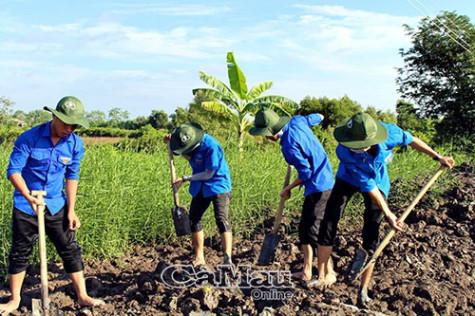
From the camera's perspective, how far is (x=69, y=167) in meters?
3.60

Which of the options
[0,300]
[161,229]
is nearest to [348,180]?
[161,229]

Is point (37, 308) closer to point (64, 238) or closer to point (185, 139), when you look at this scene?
point (64, 238)

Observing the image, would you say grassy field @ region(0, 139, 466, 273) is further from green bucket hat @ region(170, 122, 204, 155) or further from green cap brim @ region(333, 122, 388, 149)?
green cap brim @ region(333, 122, 388, 149)

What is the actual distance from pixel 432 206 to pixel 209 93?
10887 mm

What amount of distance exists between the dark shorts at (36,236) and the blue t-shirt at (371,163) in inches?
85.7

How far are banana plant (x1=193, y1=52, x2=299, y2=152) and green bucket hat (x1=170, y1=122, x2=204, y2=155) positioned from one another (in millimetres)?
11253

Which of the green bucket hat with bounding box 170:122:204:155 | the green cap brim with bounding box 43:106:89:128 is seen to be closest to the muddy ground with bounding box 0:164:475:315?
the green bucket hat with bounding box 170:122:204:155

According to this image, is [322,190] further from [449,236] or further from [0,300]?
[0,300]

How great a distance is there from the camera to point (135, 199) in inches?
205

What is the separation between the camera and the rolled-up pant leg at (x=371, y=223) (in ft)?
12.4

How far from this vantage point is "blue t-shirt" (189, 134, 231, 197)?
418 cm

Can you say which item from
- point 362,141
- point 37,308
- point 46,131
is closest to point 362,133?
point 362,141

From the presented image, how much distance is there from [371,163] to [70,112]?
2218 millimetres

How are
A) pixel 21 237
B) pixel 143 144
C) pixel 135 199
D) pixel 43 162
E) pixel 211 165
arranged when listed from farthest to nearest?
pixel 143 144, pixel 135 199, pixel 211 165, pixel 21 237, pixel 43 162
